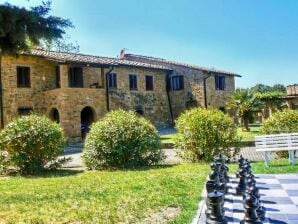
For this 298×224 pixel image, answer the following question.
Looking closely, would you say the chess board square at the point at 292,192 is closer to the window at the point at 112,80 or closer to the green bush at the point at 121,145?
the green bush at the point at 121,145

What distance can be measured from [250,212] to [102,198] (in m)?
3.59

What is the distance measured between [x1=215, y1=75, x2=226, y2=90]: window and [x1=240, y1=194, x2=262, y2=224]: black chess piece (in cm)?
2978

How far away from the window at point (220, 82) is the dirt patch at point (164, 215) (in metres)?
28.1

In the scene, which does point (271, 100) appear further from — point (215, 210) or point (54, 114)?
point (215, 210)

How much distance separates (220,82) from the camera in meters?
33.8

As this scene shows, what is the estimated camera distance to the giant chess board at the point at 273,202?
4863 millimetres

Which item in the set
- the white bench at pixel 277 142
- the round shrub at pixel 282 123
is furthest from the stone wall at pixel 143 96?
the white bench at pixel 277 142

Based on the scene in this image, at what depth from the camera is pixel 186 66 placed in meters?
32.5

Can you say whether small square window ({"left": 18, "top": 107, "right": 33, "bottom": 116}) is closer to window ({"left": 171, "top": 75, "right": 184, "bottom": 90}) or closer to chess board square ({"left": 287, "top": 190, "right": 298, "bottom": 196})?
window ({"left": 171, "top": 75, "right": 184, "bottom": 90})

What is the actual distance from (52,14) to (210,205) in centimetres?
356

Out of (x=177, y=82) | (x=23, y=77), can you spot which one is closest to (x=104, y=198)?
(x=23, y=77)

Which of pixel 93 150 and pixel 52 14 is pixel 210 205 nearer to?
pixel 52 14

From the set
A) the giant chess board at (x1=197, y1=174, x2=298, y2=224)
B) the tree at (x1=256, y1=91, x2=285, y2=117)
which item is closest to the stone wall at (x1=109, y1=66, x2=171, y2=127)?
the tree at (x1=256, y1=91, x2=285, y2=117)

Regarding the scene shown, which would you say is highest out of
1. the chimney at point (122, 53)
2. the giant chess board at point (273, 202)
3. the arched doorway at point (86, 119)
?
the chimney at point (122, 53)
